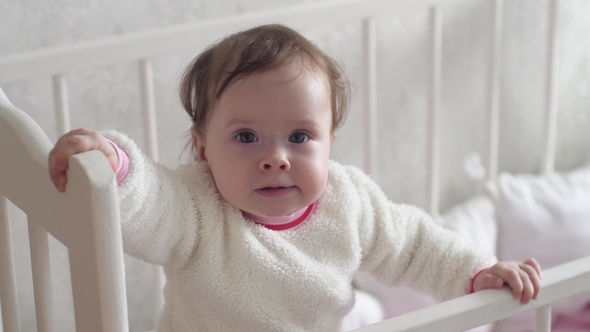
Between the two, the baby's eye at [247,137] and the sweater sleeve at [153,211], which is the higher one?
the baby's eye at [247,137]

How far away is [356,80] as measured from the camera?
1.48 metres

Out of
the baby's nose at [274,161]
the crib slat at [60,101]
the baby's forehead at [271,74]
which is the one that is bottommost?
the crib slat at [60,101]

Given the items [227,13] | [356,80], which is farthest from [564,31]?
[227,13]

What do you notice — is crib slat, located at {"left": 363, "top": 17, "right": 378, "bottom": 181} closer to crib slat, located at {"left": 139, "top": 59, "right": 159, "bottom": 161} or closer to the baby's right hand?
crib slat, located at {"left": 139, "top": 59, "right": 159, "bottom": 161}

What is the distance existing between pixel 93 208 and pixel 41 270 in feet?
0.51

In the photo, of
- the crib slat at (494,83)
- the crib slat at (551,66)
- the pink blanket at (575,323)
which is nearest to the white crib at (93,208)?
the crib slat at (494,83)

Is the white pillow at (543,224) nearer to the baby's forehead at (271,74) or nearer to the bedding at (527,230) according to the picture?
the bedding at (527,230)

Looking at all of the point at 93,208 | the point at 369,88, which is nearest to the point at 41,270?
the point at 93,208

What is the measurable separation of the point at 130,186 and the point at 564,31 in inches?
49.0

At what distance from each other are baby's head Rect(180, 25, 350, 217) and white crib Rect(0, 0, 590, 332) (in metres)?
0.17

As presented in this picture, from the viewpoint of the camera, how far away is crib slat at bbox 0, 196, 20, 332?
0.71 meters

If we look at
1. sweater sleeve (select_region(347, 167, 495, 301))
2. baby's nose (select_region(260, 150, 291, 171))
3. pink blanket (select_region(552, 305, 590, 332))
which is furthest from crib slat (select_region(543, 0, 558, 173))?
baby's nose (select_region(260, 150, 291, 171))

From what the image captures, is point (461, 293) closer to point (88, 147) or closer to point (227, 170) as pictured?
point (227, 170)

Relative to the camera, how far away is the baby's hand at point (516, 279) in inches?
31.6
